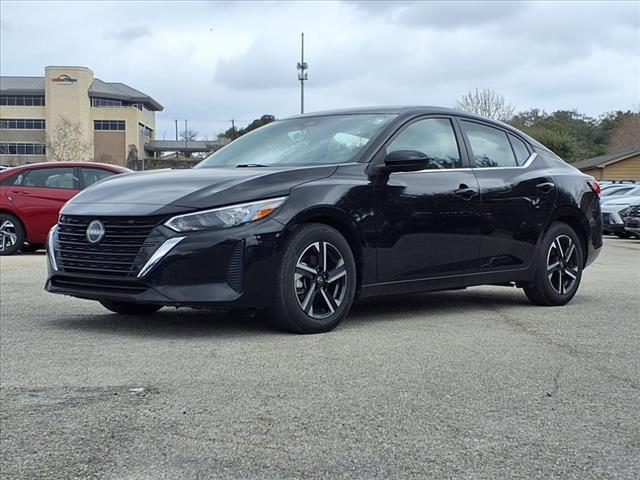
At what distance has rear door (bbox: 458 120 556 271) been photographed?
21.4 feet

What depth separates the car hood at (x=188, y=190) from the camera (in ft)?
16.8

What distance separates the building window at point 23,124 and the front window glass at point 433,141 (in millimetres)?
90920

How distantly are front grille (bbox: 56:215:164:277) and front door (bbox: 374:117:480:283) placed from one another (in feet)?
5.31

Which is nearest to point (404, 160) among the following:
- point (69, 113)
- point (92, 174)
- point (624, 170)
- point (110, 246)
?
point (110, 246)

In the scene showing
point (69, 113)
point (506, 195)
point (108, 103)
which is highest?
point (108, 103)

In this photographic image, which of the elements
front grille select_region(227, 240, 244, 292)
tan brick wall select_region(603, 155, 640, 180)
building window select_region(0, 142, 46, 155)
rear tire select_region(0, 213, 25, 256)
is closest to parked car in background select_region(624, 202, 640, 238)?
rear tire select_region(0, 213, 25, 256)

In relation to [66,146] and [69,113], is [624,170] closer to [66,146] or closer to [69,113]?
[66,146]

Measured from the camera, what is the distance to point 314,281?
17.6ft

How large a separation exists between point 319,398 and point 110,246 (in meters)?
2.04

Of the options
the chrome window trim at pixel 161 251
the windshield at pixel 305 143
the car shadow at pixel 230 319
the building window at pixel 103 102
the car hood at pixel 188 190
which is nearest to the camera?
the chrome window trim at pixel 161 251

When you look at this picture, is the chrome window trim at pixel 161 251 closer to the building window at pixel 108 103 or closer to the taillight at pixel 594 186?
the taillight at pixel 594 186

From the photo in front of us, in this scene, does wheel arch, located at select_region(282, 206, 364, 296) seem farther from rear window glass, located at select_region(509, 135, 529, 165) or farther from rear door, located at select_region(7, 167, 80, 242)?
rear door, located at select_region(7, 167, 80, 242)

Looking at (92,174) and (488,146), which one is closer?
(488,146)

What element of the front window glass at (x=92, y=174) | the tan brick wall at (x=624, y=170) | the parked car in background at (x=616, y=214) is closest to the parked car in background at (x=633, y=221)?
the parked car in background at (x=616, y=214)
